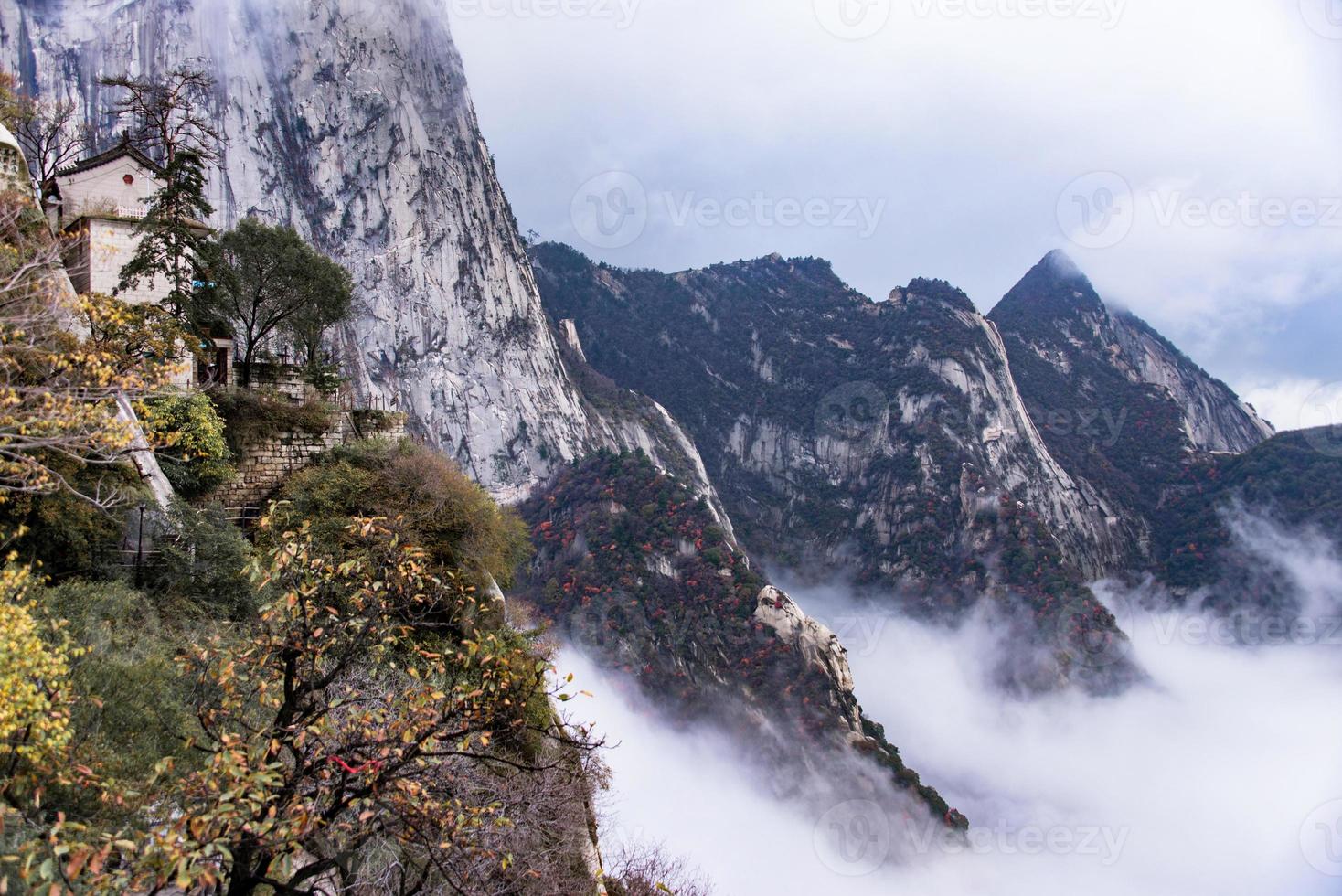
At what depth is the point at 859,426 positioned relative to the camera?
12812cm

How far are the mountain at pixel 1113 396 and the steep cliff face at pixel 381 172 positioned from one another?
9851cm

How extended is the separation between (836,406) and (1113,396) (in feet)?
194

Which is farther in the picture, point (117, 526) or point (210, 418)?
point (210, 418)

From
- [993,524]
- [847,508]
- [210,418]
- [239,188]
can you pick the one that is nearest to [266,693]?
[210,418]

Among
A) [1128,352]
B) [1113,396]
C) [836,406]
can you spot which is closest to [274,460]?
[836,406]

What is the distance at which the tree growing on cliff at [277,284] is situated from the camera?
22.6 meters

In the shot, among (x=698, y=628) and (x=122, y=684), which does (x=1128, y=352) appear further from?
(x=122, y=684)

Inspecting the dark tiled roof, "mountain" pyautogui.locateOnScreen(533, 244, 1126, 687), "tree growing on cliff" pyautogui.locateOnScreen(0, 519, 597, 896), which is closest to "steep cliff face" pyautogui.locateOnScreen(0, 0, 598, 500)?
"mountain" pyautogui.locateOnScreen(533, 244, 1126, 687)

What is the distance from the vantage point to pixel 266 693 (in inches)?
211

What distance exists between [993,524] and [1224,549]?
42.4m

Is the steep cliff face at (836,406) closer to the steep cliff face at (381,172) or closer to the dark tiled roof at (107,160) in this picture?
the steep cliff face at (381,172)

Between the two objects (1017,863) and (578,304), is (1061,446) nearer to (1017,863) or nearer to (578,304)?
(1017,863)

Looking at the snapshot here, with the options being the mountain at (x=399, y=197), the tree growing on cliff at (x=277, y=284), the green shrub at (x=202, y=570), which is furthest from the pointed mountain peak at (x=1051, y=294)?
the green shrub at (x=202, y=570)

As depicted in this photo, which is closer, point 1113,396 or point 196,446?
point 196,446
